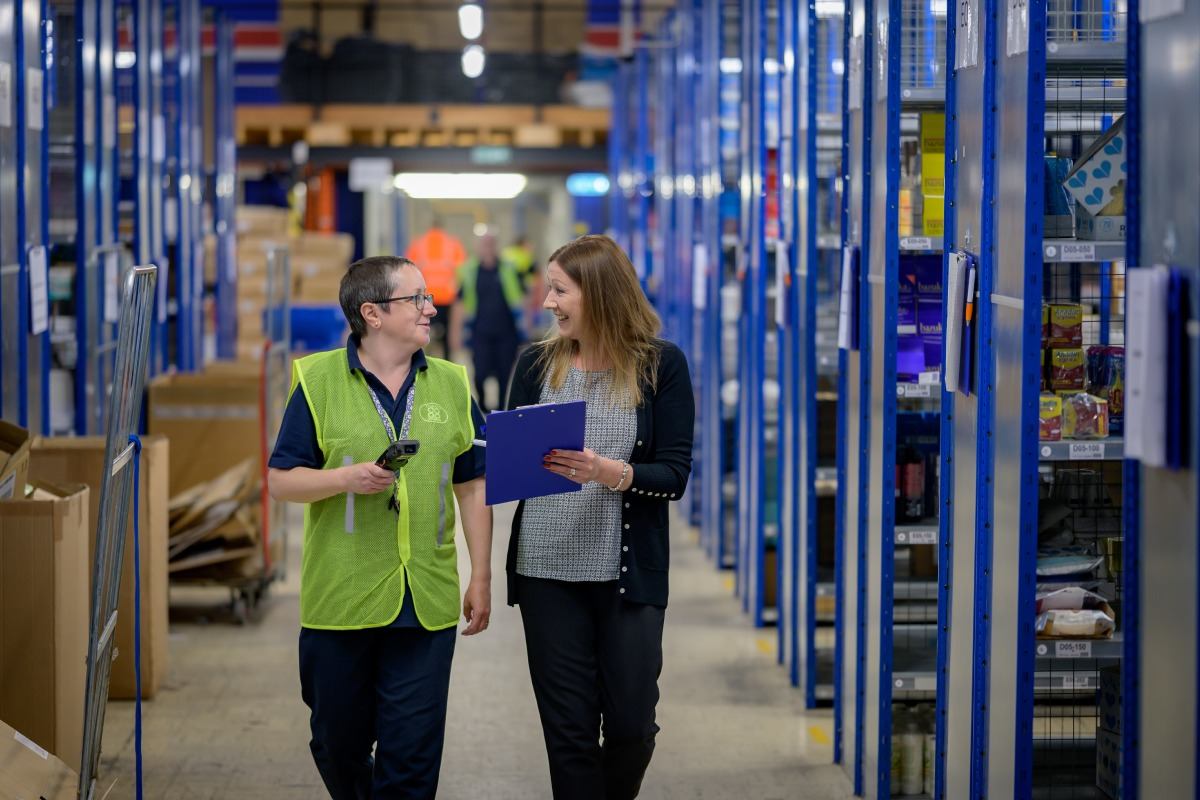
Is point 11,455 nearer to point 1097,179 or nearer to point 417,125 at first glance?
point 1097,179

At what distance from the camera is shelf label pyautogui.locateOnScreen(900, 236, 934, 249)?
448 cm

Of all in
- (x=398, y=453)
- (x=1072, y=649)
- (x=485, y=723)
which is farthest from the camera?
(x=485, y=723)

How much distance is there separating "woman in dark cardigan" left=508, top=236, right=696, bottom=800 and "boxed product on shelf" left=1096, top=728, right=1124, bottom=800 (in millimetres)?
1357

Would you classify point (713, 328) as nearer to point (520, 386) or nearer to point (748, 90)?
point (748, 90)

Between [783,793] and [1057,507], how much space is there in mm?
1358

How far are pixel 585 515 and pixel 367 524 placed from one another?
0.51 meters

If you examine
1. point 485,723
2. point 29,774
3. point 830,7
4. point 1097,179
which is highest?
point 830,7

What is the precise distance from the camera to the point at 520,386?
12.5 ft

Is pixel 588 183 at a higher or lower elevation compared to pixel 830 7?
higher

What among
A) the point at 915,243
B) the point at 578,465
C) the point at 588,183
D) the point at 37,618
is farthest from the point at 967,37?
the point at 588,183

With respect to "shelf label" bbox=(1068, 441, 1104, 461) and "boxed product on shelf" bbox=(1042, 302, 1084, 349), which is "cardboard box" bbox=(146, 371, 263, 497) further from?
"shelf label" bbox=(1068, 441, 1104, 461)

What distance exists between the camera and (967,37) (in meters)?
3.79

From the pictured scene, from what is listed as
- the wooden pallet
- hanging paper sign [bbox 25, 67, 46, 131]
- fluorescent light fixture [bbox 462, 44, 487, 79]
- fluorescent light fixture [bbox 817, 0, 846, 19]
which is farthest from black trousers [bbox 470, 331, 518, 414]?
hanging paper sign [bbox 25, 67, 46, 131]

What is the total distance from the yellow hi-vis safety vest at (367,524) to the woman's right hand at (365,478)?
9 centimetres
